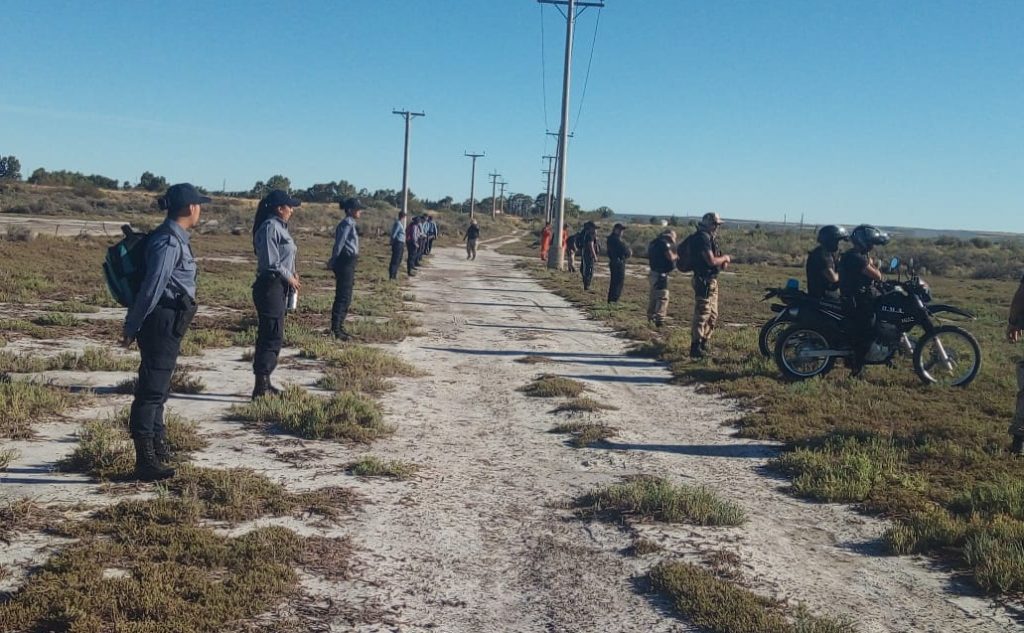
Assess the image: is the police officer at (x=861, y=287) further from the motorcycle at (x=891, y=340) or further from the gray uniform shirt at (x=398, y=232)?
the gray uniform shirt at (x=398, y=232)

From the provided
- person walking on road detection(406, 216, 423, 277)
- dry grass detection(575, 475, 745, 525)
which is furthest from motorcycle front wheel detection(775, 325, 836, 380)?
person walking on road detection(406, 216, 423, 277)

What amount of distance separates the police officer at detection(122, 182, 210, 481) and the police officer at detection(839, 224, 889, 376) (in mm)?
7491

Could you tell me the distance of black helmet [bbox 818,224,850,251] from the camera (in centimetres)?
1077

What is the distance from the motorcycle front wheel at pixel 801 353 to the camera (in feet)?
35.0

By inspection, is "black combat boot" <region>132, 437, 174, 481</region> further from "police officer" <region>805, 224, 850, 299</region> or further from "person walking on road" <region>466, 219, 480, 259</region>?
"person walking on road" <region>466, 219, 480, 259</region>

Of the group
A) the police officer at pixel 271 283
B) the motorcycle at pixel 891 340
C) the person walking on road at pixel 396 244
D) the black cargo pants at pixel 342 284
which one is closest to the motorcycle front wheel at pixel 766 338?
the motorcycle at pixel 891 340

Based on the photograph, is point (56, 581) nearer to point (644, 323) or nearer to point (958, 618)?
point (958, 618)

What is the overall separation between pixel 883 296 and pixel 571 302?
417 inches

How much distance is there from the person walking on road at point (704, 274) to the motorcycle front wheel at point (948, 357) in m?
2.58

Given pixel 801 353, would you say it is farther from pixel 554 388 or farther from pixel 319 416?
pixel 319 416

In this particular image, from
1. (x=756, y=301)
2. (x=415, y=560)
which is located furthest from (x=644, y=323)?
(x=415, y=560)

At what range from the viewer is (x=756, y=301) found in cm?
2362

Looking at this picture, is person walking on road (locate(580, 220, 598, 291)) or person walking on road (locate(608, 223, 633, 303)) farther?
person walking on road (locate(580, 220, 598, 291))

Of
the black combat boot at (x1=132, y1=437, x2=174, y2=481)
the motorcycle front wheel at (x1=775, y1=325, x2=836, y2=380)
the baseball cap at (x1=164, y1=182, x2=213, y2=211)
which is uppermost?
the baseball cap at (x1=164, y1=182, x2=213, y2=211)
